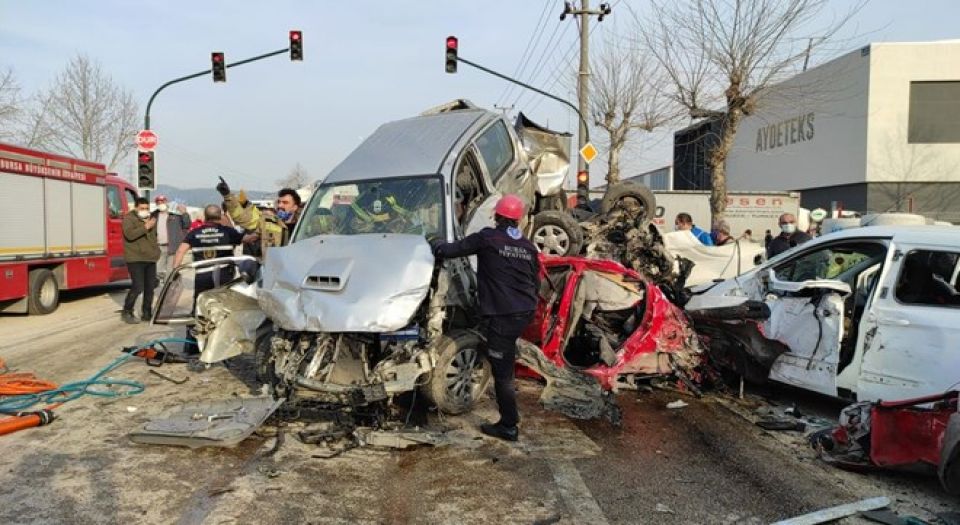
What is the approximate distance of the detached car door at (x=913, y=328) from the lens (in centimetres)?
480

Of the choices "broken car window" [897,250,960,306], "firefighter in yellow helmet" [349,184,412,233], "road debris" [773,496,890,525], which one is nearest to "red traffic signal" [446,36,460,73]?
"firefighter in yellow helmet" [349,184,412,233]

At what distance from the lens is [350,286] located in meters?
5.17

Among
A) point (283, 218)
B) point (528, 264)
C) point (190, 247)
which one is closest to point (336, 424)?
point (528, 264)

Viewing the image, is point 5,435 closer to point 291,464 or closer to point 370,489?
point 291,464

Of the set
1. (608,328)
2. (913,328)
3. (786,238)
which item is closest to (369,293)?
(608,328)

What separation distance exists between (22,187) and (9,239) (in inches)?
41.4

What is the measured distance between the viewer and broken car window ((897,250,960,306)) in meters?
5.17

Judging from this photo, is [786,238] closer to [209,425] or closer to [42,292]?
[209,425]

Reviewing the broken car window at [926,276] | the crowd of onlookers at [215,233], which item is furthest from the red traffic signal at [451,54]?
the broken car window at [926,276]

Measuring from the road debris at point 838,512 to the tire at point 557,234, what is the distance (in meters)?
5.20

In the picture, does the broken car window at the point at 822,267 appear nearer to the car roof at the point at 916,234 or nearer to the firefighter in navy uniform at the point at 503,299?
the car roof at the point at 916,234

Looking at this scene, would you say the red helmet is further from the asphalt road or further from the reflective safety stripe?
the reflective safety stripe

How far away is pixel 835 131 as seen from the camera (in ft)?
103

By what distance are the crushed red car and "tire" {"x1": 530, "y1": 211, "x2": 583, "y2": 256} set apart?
7.69 ft
